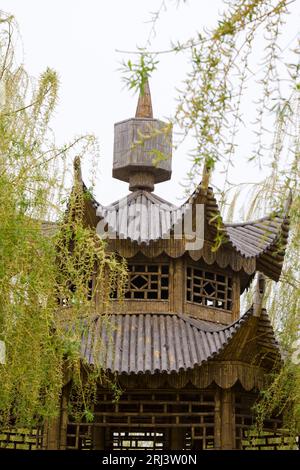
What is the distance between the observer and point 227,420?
8.37 m

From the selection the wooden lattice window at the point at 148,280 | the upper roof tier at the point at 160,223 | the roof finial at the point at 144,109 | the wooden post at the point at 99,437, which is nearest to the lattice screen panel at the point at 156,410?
the wooden post at the point at 99,437

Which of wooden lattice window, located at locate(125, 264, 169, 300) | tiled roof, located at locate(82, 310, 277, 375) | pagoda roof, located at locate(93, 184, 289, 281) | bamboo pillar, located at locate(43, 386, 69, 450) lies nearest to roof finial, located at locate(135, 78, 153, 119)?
pagoda roof, located at locate(93, 184, 289, 281)

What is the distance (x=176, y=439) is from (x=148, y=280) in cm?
177

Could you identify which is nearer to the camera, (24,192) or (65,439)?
(24,192)

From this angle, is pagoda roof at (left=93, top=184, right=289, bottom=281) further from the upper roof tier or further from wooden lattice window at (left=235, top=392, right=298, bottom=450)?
wooden lattice window at (left=235, top=392, right=298, bottom=450)

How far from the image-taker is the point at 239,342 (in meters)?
8.41

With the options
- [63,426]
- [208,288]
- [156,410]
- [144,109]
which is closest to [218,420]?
[156,410]

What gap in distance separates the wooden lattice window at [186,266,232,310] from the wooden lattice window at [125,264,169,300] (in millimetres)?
255

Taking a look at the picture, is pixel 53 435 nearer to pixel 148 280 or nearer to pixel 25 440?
pixel 25 440

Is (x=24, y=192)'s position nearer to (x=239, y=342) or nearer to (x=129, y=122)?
(x=239, y=342)

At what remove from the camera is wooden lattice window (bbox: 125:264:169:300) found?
9.29 metres

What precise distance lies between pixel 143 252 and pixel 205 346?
1.26 meters

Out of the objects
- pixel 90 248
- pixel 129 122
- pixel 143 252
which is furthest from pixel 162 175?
pixel 90 248
